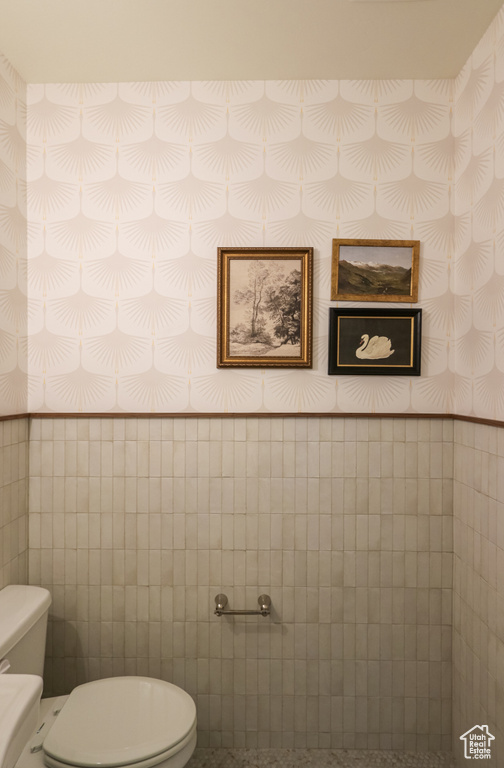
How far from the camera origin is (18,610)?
5.58ft

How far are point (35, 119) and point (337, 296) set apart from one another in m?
1.40

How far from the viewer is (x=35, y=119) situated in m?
2.04

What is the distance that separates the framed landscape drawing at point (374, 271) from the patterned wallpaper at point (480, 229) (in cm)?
19


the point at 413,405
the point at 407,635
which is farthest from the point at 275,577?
the point at 413,405

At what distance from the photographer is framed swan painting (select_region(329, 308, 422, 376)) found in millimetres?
2020

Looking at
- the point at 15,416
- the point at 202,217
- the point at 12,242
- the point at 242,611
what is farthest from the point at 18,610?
the point at 202,217

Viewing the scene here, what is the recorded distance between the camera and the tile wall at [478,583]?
5.42 feet

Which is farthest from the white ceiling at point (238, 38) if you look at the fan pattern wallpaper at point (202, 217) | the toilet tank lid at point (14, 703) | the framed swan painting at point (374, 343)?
the toilet tank lid at point (14, 703)

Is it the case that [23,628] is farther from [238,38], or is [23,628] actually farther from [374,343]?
[238,38]

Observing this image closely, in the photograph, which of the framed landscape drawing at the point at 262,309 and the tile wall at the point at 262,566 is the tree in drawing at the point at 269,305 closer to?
the framed landscape drawing at the point at 262,309

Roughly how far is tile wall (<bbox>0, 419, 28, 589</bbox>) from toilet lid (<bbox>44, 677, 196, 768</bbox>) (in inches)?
20.7

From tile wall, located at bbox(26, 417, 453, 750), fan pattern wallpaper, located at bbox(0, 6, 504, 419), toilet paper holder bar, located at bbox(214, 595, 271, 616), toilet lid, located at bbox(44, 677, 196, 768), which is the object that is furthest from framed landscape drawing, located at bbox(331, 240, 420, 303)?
toilet lid, located at bbox(44, 677, 196, 768)

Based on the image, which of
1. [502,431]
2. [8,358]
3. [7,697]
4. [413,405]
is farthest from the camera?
[413,405]

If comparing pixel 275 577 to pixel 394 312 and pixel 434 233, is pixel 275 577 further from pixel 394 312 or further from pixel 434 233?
pixel 434 233
